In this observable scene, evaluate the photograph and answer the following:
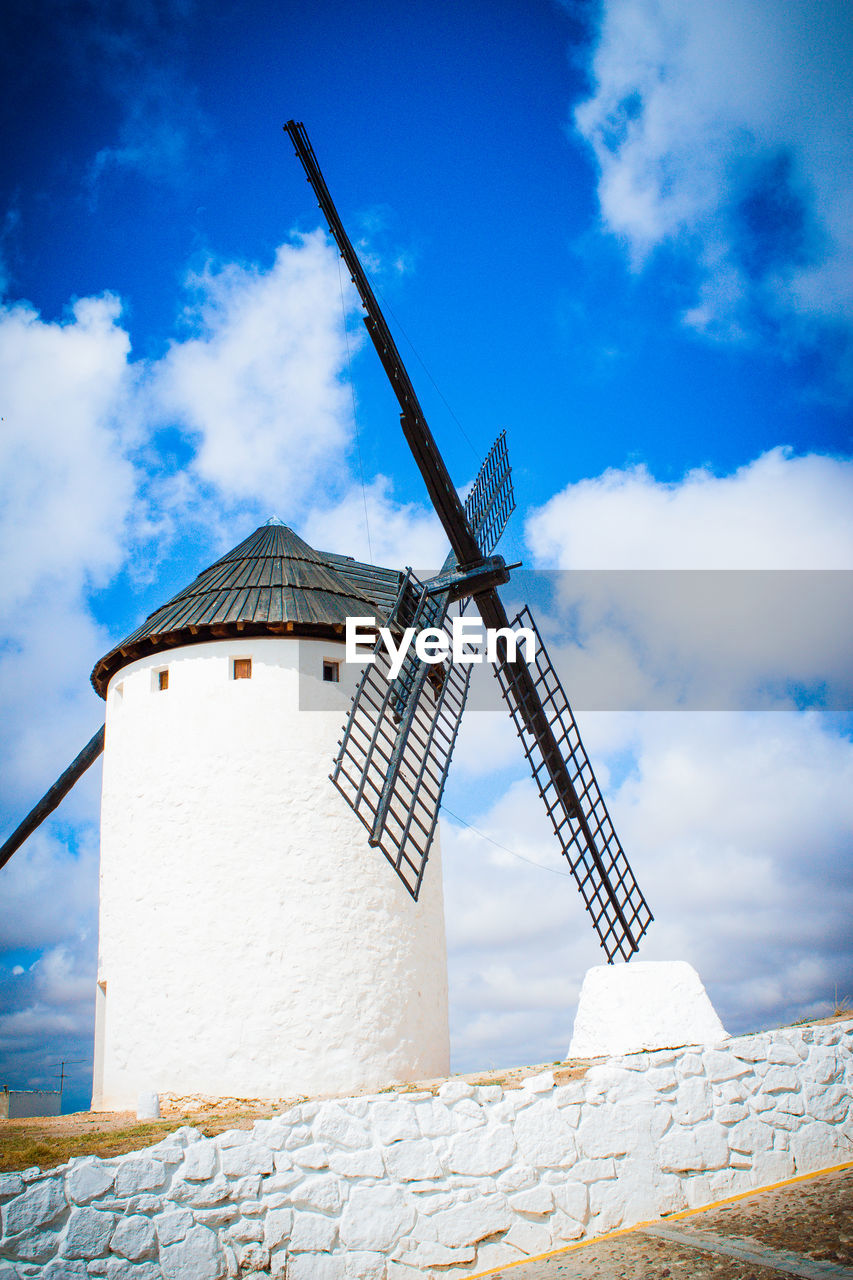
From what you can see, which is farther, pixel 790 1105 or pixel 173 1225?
pixel 790 1105

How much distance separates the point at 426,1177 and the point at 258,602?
7.73 meters

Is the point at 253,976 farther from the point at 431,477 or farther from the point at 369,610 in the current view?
the point at 431,477

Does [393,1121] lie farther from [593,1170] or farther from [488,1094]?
[593,1170]

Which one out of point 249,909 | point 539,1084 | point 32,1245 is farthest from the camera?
point 249,909

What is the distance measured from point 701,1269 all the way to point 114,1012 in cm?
780

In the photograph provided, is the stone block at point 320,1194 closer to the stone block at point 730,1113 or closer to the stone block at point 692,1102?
the stone block at point 692,1102

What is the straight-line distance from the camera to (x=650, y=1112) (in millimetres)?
5477

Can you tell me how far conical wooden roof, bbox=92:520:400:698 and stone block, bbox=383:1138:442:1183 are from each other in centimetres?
700

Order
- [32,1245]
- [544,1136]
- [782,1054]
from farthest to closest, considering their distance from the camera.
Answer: [782,1054]
[544,1136]
[32,1245]

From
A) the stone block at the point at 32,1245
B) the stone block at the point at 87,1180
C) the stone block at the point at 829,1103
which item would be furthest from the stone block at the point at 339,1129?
the stone block at the point at 829,1103

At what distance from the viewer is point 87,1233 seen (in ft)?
13.7

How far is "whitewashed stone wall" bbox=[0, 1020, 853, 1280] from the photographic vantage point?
424 cm

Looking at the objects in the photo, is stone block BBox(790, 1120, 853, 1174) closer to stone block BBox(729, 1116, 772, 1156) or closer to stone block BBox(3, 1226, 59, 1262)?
stone block BBox(729, 1116, 772, 1156)

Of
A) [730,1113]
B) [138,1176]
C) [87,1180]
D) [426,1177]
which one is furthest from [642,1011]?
[87,1180]
